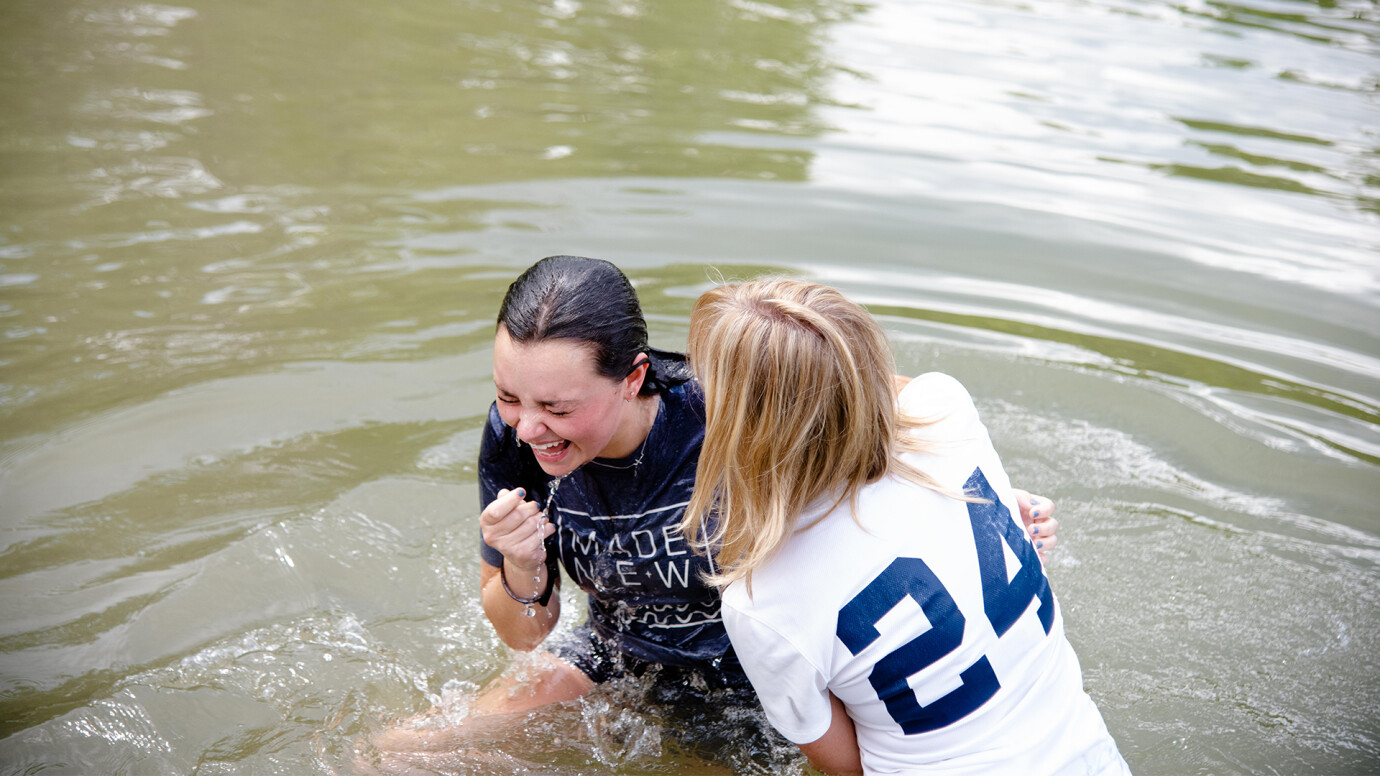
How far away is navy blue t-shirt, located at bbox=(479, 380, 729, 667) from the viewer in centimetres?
272

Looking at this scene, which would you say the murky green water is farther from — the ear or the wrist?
the ear

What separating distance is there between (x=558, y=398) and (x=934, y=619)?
0.98 metres

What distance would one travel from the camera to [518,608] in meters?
2.78

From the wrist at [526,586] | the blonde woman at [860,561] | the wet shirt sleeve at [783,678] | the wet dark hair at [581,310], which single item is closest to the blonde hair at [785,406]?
the blonde woman at [860,561]

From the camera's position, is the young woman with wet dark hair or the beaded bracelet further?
the beaded bracelet

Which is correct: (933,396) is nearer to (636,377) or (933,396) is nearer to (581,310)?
(636,377)

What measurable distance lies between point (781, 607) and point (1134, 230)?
17.2ft

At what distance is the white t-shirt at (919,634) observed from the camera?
2.08 meters

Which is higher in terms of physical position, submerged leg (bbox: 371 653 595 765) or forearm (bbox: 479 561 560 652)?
forearm (bbox: 479 561 560 652)

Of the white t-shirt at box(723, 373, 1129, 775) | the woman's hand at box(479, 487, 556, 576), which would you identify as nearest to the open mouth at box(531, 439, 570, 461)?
the woman's hand at box(479, 487, 556, 576)

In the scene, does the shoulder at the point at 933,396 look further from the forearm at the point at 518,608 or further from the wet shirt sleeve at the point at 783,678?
the forearm at the point at 518,608

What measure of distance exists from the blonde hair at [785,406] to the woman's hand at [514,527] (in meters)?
0.51

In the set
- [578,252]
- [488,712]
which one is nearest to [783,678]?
[488,712]

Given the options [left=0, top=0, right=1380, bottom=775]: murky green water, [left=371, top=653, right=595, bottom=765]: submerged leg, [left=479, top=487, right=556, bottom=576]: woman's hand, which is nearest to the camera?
[left=479, top=487, right=556, bottom=576]: woman's hand
